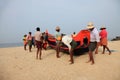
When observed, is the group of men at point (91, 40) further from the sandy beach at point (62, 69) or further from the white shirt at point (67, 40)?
the sandy beach at point (62, 69)

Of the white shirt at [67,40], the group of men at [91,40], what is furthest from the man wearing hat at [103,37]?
the white shirt at [67,40]

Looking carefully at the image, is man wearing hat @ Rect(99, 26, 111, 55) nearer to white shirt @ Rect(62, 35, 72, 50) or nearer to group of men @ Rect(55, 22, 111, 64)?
group of men @ Rect(55, 22, 111, 64)

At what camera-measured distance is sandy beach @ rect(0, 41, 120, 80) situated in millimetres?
8394

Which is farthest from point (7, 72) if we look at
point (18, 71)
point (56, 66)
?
point (56, 66)

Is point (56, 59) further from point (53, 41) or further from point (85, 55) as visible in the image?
point (53, 41)

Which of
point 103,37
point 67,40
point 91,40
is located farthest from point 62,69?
point 103,37

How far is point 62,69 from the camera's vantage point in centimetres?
930

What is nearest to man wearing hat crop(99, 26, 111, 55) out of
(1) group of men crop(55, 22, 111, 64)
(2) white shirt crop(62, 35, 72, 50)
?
(1) group of men crop(55, 22, 111, 64)

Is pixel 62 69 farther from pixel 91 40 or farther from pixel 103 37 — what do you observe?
pixel 103 37

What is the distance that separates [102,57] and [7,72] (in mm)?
4794

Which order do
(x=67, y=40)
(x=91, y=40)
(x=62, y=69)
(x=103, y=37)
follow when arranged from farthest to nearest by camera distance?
(x=103, y=37) < (x=67, y=40) < (x=91, y=40) < (x=62, y=69)

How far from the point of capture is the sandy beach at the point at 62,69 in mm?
8394

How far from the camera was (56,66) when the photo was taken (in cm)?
979

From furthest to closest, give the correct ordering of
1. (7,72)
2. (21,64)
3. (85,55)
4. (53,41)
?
(53,41) < (85,55) < (21,64) < (7,72)
